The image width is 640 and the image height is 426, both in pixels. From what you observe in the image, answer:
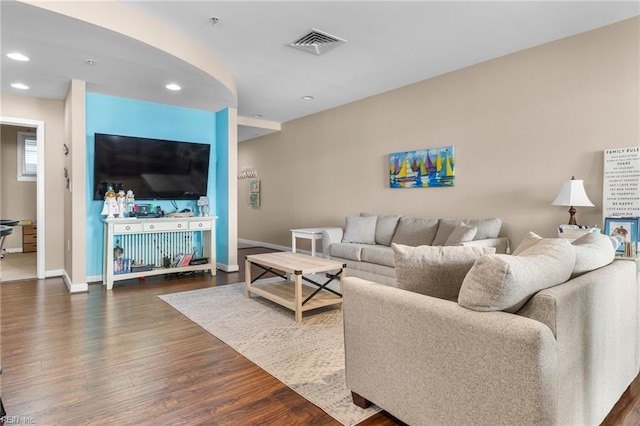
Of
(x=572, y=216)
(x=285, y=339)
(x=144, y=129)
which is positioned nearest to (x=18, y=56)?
(x=144, y=129)

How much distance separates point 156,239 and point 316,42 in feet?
11.4

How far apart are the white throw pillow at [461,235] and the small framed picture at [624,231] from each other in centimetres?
112

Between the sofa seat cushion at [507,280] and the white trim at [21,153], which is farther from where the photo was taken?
the white trim at [21,153]

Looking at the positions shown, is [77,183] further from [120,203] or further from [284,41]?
[284,41]

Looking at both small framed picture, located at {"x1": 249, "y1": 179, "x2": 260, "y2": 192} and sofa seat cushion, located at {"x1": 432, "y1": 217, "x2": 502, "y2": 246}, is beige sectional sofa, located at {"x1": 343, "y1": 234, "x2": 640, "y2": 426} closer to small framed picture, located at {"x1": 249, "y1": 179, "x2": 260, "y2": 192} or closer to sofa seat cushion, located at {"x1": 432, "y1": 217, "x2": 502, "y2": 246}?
sofa seat cushion, located at {"x1": 432, "y1": 217, "x2": 502, "y2": 246}

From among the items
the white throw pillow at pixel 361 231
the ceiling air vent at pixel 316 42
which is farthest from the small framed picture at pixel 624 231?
the ceiling air vent at pixel 316 42

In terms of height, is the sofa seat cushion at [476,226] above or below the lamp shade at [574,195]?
below

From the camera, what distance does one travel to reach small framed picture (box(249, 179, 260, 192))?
27.4 feet

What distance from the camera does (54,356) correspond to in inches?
101

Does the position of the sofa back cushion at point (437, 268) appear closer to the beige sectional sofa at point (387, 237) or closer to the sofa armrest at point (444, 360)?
the sofa armrest at point (444, 360)

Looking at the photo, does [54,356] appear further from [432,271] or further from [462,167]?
[462,167]

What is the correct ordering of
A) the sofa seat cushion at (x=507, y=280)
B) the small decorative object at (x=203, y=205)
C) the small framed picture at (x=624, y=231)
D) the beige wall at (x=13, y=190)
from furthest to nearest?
the beige wall at (x=13, y=190), the small decorative object at (x=203, y=205), the small framed picture at (x=624, y=231), the sofa seat cushion at (x=507, y=280)

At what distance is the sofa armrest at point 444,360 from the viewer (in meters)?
1.21

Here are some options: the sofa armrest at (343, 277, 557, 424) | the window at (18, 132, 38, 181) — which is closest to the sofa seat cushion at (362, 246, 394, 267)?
the sofa armrest at (343, 277, 557, 424)
